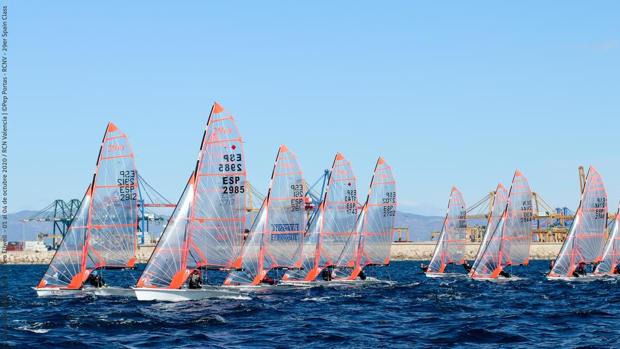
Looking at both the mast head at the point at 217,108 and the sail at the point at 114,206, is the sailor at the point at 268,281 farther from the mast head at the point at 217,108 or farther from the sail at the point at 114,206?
the mast head at the point at 217,108

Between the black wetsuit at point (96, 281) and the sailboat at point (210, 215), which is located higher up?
the sailboat at point (210, 215)

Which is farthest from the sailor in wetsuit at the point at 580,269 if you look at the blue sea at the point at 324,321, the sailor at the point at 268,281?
the sailor at the point at 268,281

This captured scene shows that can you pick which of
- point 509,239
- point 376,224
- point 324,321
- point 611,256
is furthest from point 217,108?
point 611,256

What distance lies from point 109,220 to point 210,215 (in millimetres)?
7174

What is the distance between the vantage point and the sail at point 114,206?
58.2 m

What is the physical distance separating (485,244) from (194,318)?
47238 mm

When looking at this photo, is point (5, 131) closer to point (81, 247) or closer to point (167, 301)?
point (167, 301)

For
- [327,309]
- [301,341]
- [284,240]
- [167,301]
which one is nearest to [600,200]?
[284,240]

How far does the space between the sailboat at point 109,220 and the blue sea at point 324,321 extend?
332 centimetres

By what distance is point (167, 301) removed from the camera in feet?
173

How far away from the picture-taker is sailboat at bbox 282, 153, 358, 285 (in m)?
73.2

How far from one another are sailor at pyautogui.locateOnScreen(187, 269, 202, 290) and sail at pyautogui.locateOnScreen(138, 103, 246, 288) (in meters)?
0.46

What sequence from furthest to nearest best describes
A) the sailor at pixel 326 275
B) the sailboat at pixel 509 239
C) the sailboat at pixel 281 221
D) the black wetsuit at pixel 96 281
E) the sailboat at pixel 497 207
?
1. the sailboat at pixel 497 207
2. the sailboat at pixel 509 239
3. the sailor at pixel 326 275
4. the sailboat at pixel 281 221
5. the black wetsuit at pixel 96 281

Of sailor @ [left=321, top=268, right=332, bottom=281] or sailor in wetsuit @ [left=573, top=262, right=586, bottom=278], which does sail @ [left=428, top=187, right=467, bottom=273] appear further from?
sailor @ [left=321, top=268, right=332, bottom=281]
